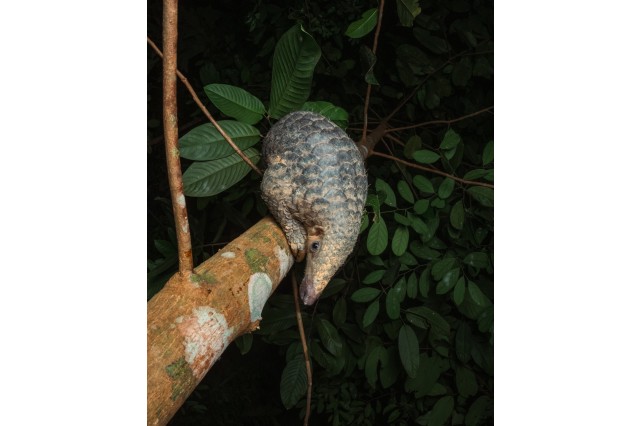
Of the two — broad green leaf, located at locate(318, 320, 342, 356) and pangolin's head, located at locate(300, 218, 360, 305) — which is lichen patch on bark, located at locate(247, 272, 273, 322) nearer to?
pangolin's head, located at locate(300, 218, 360, 305)

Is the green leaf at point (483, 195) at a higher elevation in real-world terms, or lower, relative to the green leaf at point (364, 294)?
higher

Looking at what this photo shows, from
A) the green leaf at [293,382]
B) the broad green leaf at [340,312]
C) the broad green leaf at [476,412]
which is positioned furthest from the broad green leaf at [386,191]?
the broad green leaf at [476,412]

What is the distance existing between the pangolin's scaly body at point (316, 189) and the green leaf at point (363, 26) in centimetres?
21

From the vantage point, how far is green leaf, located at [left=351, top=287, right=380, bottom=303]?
107 cm

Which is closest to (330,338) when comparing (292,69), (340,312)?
(340,312)

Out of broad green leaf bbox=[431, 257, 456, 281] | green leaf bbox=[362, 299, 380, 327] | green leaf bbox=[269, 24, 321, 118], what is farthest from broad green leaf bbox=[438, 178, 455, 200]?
green leaf bbox=[269, 24, 321, 118]

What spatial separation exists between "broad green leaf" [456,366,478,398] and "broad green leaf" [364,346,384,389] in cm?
16

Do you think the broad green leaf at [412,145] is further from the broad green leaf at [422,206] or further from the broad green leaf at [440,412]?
the broad green leaf at [440,412]

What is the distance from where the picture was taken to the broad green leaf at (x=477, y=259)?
1.06 meters

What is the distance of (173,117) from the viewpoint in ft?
1.99

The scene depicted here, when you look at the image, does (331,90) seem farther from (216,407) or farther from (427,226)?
(216,407)

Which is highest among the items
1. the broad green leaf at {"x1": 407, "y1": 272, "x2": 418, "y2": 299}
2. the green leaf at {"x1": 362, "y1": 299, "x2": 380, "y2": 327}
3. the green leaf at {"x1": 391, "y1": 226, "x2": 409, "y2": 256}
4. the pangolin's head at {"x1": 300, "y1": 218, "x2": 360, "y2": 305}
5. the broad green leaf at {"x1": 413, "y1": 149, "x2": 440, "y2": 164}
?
the pangolin's head at {"x1": 300, "y1": 218, "x2": 360, "y2": 305}

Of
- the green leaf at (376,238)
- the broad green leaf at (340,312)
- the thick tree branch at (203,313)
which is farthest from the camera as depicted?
the broad green leaf at (340,312)

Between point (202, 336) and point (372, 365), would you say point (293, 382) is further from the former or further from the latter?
point (202, 336)
